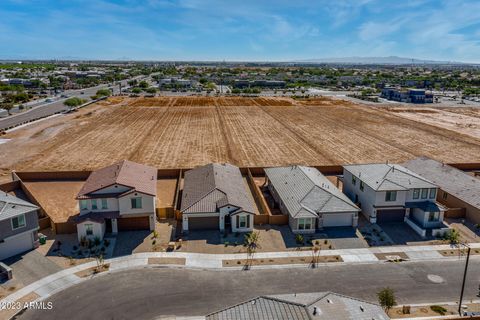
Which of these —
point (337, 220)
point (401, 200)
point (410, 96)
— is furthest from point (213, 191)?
point (410, 96)

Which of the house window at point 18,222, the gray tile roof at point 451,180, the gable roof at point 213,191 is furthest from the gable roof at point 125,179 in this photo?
the gray tile roof at point 451,180

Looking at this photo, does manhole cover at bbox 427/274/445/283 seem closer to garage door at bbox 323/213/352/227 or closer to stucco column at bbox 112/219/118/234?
garage door at bbox 323/213/352/227

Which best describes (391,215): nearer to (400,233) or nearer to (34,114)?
(400,233)

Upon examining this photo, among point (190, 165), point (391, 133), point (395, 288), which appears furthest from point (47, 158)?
point (391, 133)

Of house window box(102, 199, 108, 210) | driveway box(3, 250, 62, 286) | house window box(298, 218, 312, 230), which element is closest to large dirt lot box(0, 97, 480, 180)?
house window box(102, 199, 108, 210)

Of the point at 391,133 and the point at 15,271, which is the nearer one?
the point at 15,271

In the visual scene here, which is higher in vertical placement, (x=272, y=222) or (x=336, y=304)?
(x=336, y=304)

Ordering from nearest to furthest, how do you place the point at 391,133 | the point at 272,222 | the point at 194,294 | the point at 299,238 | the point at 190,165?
the point at 194,294 → the point at 299,238 → the point at 272,222 → the point at 190,165 → the point at 391,133

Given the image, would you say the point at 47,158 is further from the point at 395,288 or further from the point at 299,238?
the point at 395,288
